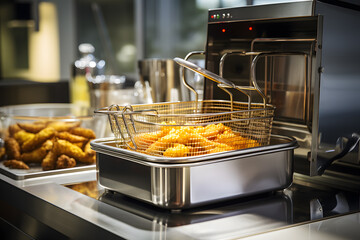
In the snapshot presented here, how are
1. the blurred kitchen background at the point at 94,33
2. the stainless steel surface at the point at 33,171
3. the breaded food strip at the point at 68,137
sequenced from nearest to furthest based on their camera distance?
1. the stainless steel surface at the point at 33,171
2. the breaded food strip at the point at 68,137
3. the blurred kitchen background at the point at 94,33

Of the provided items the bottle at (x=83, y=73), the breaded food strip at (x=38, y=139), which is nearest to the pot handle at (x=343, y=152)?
the breaded food strip at (x=38, y=139)

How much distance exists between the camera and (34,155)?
1.26 meters

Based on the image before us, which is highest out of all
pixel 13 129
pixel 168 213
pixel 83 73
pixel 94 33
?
pixel 94 33

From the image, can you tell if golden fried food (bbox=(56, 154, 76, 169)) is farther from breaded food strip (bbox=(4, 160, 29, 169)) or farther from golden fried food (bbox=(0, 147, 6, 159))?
golden fried food (bbox=(0, 147, 6, 159))

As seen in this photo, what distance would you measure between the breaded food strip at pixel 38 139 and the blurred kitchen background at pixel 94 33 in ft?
8.06

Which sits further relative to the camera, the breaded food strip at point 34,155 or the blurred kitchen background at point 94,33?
the blurred kitchen background at point 94,33

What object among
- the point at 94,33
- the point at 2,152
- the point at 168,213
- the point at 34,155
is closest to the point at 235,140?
the point at 168,213

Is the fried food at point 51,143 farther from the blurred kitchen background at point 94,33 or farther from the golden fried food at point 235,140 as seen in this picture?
the blurred kitchen background at point 94,33

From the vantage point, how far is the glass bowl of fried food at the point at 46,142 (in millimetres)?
1219

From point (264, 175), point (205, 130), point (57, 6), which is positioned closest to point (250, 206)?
point (264, 175)

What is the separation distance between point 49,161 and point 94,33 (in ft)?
11.6

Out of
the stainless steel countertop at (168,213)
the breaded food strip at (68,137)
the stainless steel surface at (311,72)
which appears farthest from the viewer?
the breaded food strip at (68,137)

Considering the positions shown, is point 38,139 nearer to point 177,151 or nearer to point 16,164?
point 16,164

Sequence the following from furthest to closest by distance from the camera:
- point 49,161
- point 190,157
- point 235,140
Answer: point 49,161 < point 235,140 < point 190,157
